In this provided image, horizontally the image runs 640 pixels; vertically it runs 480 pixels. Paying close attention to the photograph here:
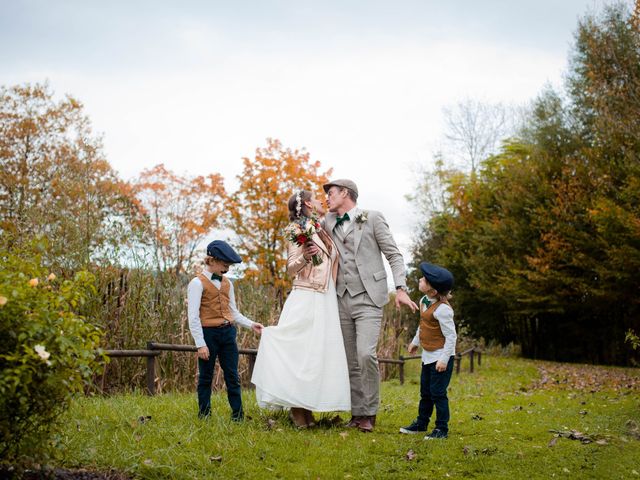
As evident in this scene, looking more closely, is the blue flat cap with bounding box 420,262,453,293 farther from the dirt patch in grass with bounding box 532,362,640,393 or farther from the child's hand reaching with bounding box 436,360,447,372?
the dirt patch in grass with bounding box 532,362,640,393

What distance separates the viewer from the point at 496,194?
28.8 m

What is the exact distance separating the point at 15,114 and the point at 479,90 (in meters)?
27.5

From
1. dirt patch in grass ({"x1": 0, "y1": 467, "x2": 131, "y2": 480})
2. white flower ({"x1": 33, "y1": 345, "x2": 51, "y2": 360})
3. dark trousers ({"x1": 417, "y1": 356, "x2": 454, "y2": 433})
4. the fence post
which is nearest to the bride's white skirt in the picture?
dark trousers ({"x1": 417, "y1": 356, "x2": 454, "y2": 433})

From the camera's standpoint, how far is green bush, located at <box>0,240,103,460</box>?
319 cm

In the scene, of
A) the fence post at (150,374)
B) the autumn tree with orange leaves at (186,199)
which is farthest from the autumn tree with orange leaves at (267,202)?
the fence post at (150,374)

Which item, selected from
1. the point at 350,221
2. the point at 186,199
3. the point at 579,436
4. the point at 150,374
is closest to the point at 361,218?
the point at 350,221

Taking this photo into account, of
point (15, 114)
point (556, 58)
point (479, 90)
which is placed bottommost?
point (15, 114)

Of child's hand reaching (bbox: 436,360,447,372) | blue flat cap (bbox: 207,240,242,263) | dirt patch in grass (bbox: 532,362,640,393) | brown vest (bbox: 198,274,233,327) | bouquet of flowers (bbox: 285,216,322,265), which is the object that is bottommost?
dirt patch in grass (bbox: 532,362,640,393)

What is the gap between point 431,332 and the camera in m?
6.39

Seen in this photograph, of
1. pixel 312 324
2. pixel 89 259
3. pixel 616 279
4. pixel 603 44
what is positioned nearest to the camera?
pixel 312 324

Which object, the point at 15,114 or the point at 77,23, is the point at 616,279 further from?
the point at 15,114

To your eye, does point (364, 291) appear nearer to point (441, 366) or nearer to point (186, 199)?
point (441, 366)

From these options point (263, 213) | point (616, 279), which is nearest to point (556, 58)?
point (616, 279)

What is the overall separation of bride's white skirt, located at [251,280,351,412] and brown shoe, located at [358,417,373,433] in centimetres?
33
